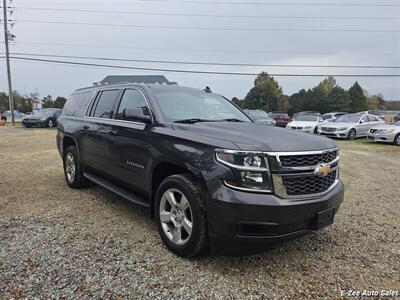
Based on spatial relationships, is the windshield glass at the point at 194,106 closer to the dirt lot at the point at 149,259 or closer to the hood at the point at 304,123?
the dirt lot at the point at 149,259

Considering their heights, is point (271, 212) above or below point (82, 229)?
above

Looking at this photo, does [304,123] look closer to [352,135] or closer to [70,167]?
[352,135]

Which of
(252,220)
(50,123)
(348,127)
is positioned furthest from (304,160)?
(50,123)

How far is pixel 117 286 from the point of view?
9.82ft

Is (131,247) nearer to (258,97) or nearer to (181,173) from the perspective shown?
(181,173)

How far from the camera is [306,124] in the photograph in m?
20.0

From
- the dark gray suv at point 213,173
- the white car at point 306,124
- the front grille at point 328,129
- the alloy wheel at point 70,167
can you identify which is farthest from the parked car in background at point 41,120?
the dark gray suv at point 213,173

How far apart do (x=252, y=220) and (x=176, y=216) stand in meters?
0.93

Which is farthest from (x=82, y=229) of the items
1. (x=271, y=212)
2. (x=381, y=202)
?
(x=381, y=202)

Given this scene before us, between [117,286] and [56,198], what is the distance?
310 cm

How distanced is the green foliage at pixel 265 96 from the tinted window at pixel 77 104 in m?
68.0

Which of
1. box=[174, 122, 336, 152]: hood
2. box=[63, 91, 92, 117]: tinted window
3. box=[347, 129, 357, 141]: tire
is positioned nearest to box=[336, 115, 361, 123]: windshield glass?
box=[347, 129, 357, 141]: tire

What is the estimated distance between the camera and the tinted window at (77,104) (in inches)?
231

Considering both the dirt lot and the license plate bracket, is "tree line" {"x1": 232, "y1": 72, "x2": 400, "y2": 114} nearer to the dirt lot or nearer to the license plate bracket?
the dirt lot
